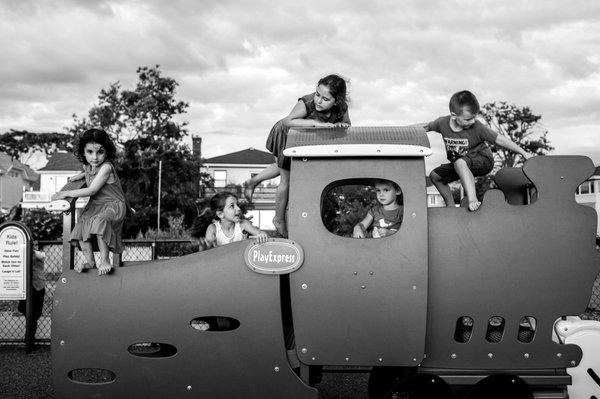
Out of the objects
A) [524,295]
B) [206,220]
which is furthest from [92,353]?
[524,295]

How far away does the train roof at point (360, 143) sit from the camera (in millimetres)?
4016

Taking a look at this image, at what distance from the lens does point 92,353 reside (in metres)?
4.13

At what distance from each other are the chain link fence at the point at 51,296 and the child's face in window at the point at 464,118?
2462mm

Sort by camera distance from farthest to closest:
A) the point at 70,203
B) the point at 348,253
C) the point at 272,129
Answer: the point at 272,129 → the point at 70,203 → the point at 348,253

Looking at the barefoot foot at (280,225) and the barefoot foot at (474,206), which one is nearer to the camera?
the barefoot foot at (474,206)

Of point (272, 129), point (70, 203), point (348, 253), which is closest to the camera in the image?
point (348, 253)

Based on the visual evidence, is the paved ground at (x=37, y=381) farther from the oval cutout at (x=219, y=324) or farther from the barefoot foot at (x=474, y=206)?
the barefoot foot at (x=474, y=206)

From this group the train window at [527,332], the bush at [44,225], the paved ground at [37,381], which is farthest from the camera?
the bush at [44,225]

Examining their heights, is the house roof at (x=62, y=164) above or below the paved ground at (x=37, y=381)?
above

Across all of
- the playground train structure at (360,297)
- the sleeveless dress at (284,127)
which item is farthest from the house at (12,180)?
the playground train structure at (360,297)

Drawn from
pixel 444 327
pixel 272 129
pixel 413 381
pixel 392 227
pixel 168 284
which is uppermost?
pixel 272 129

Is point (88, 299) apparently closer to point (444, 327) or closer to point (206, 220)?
point (206, 220)

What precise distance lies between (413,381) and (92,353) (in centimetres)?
220

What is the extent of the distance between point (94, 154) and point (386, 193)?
2286mm
